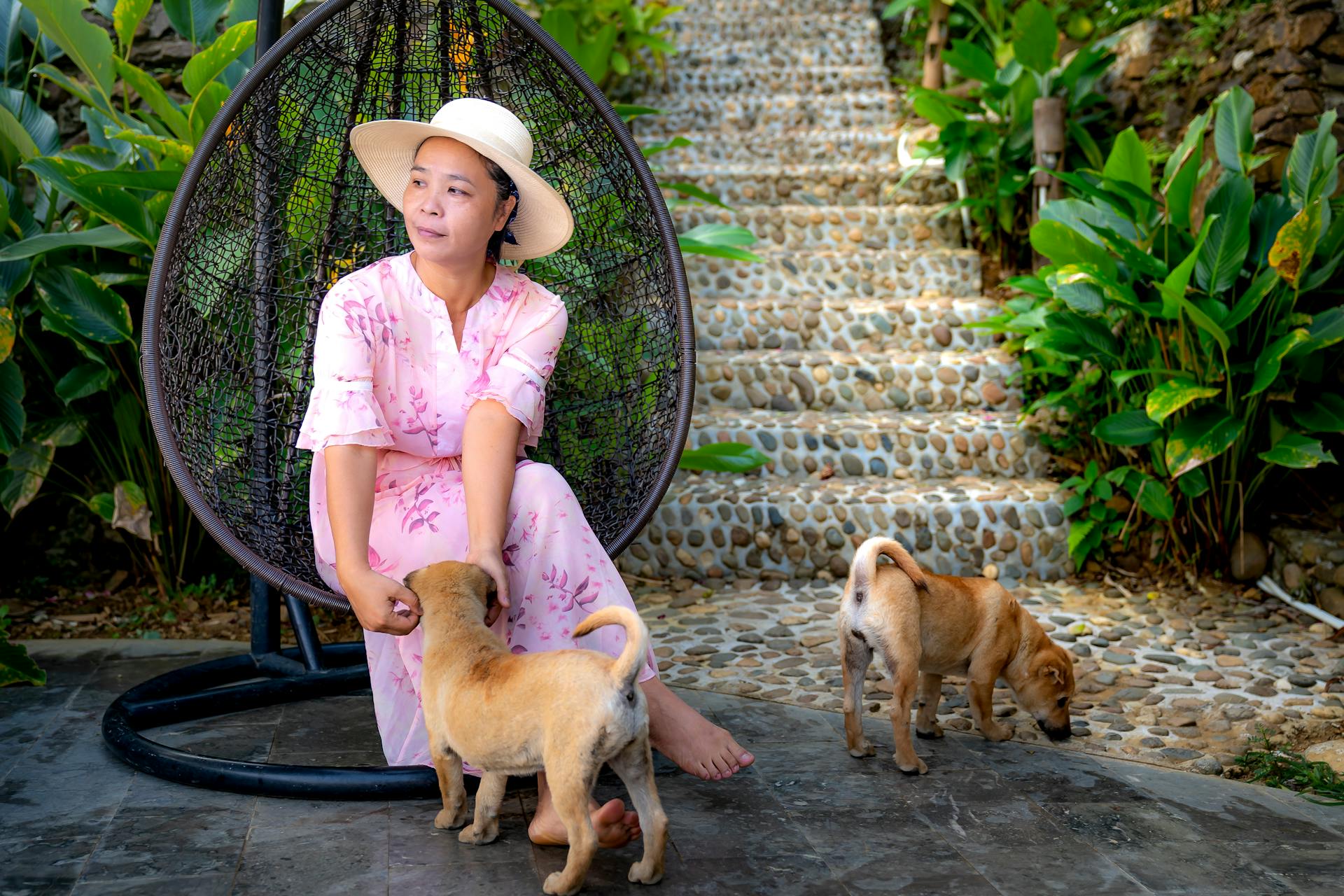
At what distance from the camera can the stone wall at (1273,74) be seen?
4.16m

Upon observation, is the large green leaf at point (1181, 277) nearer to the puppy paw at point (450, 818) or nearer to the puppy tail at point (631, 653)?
the puppy tail at point (631, 653)

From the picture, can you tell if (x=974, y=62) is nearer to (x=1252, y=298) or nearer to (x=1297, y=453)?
(x=1252, y=298)

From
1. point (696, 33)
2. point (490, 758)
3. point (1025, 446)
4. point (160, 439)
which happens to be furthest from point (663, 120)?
point (490, 758)

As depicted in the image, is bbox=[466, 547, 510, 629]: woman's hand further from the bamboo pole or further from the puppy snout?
the bamboo pole

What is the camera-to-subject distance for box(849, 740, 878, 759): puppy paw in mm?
2428

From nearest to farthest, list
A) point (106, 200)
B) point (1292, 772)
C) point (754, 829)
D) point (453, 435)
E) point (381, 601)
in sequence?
point (381, 601) < point (754, 829) < point (453, 435) < point (1292, 772) < point (106, 200)

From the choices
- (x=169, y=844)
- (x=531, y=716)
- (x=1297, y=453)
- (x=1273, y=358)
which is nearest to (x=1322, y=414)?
(x=1297, y=453)

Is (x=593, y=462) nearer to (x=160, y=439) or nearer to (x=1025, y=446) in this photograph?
(x=160, y=439)

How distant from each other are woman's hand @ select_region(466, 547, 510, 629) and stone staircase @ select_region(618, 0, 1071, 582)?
2069mm

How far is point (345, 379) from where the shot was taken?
2.07 meters

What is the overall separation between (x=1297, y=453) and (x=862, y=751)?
75.9 inches

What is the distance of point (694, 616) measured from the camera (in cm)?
366

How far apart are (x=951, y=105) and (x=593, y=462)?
12.1 ft

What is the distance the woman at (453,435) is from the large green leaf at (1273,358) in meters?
2.20
